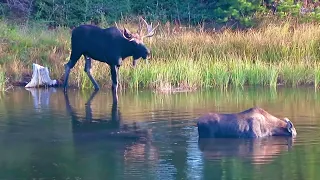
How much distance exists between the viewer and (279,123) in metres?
11.5

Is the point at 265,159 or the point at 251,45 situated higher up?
the point at 251,45

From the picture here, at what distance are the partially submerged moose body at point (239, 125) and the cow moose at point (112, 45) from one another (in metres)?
6.04

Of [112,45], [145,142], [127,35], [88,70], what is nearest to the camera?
[145,142]

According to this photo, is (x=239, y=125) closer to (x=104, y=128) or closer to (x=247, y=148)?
(x=247, y=148)

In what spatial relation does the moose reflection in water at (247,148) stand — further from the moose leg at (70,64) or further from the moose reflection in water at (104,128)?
the moose leg at (70,64)

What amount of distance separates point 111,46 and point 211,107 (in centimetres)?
378

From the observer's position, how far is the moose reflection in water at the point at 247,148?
10.1 metres

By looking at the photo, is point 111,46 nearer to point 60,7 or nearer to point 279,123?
point 279,123

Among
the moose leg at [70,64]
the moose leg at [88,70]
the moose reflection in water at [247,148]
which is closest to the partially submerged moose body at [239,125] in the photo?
the moose reflection in water at [247,148]

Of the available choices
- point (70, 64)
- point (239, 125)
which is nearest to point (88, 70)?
point (70, 64)

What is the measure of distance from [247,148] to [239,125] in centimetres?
74

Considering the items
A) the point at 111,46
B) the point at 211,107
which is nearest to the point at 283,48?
the point at 111,46

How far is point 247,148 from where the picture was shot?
1064 cm

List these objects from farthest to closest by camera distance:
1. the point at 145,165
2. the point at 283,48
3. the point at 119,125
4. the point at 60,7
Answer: the point at 60,7
the point at 283,48
the point at 119,125
the point at 145,165
